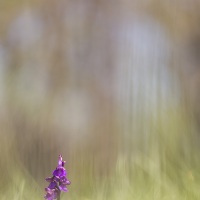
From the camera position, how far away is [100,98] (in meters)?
2.04

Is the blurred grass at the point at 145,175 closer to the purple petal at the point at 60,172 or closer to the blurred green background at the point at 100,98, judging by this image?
the blurred green background at the point at 100,98

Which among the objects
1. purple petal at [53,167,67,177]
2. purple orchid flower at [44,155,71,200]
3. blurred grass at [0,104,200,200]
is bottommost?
purple orchid flower at [44,155,71,200]

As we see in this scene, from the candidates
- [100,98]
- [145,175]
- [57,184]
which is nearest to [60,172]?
[57,184]

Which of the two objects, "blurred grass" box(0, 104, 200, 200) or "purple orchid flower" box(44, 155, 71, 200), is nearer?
"purple orchid flower" box(44, 155, 71, 200)

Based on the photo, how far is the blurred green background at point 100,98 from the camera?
4.52ft

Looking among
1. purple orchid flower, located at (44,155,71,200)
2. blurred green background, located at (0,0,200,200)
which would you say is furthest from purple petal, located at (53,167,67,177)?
blurred green background, located at (0,0,200,200)

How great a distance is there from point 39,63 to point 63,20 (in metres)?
0.21

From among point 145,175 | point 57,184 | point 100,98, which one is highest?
point 100,98

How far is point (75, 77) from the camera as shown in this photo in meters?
2.05

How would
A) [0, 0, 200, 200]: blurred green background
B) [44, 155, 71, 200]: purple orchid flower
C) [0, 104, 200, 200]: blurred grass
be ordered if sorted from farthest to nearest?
[0, 0, 200, 200]: blurred green background < [0, 104, 200, 200]: blurred grass < [44, 155, 71, 200]: purple orchid flower

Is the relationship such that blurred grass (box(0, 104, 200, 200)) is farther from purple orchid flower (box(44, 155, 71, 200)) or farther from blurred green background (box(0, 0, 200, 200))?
purple orchid flower (box(44, 155, 71, 200))

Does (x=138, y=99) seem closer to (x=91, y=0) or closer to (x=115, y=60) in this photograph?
(x=115, y=60)

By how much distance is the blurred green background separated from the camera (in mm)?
1378

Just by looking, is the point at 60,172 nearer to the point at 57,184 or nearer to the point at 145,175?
the point at 57,184
